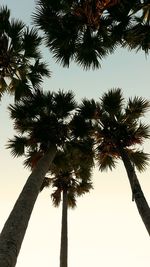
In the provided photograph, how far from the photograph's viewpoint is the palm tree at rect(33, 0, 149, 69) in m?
11.6

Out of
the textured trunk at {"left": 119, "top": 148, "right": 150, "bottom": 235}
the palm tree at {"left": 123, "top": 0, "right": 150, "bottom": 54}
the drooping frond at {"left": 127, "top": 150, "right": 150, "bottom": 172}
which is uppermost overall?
the palm tree at {"left": 123, "top": 0, "right": 150, "bottom": 54}

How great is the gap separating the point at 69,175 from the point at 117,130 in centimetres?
523

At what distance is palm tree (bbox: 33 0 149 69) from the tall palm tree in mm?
1947

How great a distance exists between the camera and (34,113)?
13391 mm

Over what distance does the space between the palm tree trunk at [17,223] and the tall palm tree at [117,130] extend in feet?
12.2

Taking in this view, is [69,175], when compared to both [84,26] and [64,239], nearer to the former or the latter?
[64,239]

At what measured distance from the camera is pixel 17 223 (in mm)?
7438

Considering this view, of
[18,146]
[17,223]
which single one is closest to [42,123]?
[18,146]

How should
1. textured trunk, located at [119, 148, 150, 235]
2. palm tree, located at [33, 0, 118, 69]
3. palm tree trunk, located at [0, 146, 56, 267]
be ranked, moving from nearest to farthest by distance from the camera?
palm tree trunk, located at [0, 146, 56, 267]
textured trunk, located at [119, 148, 150, 235]
palm tree, located at [33, 0, 118, 69]

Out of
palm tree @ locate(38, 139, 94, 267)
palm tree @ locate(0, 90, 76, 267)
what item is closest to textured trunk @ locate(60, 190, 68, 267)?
palm tree @ locate(38, 139, 94, 267)

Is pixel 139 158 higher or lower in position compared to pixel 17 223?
higher

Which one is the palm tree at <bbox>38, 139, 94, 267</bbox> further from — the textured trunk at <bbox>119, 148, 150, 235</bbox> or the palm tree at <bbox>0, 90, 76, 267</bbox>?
the textured trunk at <bbox>119, 148, 150, 235</bbox>

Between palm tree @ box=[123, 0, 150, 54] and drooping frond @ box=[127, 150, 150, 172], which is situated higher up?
palm tree @ box=[123, 0, 150, 54]

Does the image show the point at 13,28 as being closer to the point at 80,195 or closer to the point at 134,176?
the point at 134,176
